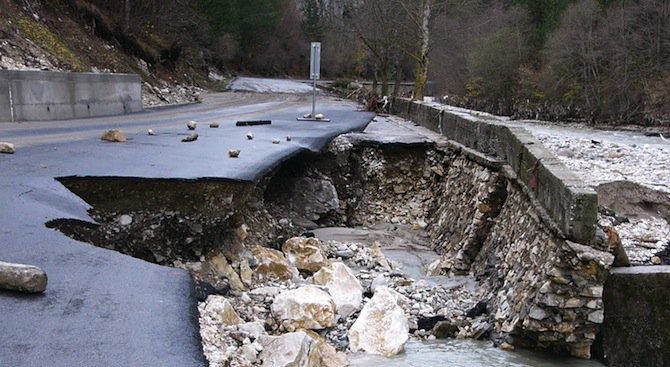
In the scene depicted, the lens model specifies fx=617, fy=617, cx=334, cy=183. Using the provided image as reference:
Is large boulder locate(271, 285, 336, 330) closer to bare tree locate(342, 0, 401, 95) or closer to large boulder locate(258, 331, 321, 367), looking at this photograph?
large boulder locate(258, 331, 321, 367)

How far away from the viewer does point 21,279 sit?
377 centimetres

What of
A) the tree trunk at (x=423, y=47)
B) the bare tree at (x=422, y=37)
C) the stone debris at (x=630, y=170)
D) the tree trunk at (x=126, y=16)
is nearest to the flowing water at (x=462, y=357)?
the stone debris at (x=630, y=170)

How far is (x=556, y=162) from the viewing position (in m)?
7.11

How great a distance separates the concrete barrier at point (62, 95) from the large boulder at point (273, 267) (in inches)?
342

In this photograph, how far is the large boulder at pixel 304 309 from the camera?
5699 millimetres

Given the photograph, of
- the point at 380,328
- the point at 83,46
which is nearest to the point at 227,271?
the point at 380,328

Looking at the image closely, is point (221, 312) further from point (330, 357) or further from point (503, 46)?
point (503, 46)

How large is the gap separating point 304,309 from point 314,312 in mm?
102

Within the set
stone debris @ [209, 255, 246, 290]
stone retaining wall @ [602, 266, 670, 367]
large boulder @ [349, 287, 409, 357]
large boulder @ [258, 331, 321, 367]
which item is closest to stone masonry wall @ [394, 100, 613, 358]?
stone retaining wall @ [602, 266, 670, 367]

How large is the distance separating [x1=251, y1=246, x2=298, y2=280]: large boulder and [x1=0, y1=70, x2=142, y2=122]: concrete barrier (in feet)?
28.5

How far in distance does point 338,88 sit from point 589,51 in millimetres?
24002

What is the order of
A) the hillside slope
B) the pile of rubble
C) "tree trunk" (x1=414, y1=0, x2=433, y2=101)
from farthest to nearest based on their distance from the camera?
"tree trunk" (x1=414, y1=0, x2=433, y2=101)
the hillside slope
the pile of rubble

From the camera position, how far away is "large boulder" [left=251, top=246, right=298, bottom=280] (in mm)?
7043

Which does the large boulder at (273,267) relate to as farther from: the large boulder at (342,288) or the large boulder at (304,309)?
the large boulder at (304,309)
